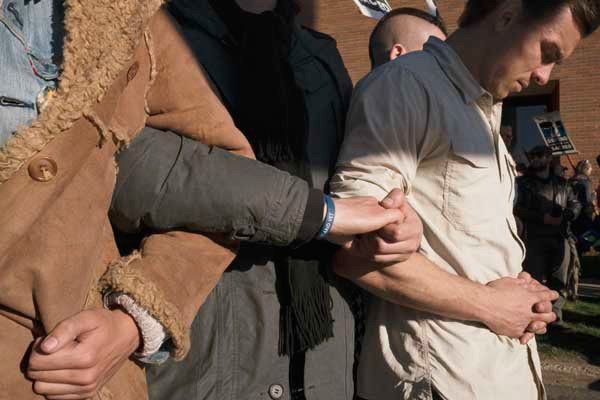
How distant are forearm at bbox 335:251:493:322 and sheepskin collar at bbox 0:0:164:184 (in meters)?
0.86

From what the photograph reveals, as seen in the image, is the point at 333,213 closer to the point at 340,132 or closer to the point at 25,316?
the point at 340,132

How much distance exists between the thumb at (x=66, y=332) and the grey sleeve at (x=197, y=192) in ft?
0.97

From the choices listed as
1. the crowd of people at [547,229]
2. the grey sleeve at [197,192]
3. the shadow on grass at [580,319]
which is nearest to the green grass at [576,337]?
the shadow on grass at [580,319]

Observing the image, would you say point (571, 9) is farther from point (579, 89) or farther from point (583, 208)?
point (579, 89)

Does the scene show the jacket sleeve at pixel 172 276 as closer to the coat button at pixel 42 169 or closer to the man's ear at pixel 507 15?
the coat button at pixel 42 169

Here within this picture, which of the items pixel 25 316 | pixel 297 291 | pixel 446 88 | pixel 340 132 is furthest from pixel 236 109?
pixel 25 316

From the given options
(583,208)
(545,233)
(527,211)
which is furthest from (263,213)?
(583,208)

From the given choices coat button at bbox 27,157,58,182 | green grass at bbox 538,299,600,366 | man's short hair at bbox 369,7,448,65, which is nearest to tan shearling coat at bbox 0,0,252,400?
coat button at bbox 27,157,58,182

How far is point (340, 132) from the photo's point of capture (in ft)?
5.97

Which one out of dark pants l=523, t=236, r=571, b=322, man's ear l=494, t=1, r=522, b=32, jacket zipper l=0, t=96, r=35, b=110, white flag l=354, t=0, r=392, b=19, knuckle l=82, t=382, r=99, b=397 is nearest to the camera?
jacket zipper l=0, t=96, r=35, b=110

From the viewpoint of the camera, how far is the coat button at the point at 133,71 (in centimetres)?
115

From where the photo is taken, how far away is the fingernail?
973 mm

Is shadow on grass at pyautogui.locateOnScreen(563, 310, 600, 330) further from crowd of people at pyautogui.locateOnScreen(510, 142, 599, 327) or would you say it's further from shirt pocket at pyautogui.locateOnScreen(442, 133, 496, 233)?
shirt pocket at pyautogui.locateOnScreen(442, 133, 496, 233)

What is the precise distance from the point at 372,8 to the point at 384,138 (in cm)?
156
